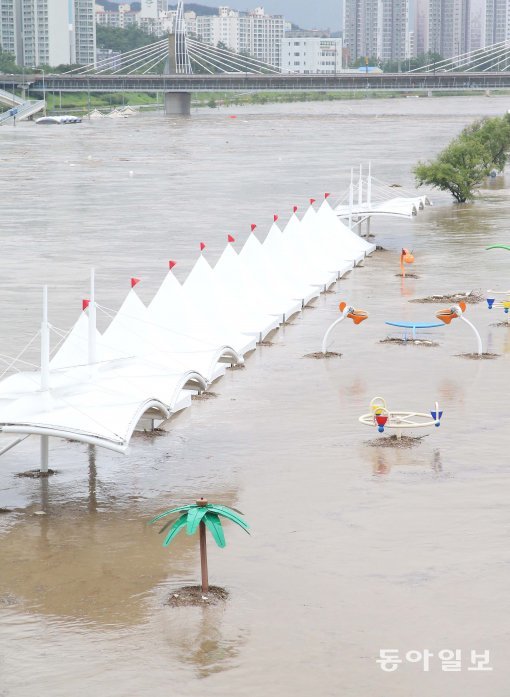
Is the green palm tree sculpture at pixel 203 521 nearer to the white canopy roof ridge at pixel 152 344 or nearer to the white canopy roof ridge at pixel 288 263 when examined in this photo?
the white canopy roof ridge at pixel 152 344

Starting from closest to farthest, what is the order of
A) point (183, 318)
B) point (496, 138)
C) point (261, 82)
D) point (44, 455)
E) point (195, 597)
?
1. point (195, 597)
2. point (44, 455)
3. point (183, 318)
4. point (496, 138)
5. point (261, 82)

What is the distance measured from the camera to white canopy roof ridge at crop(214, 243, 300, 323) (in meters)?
29.1

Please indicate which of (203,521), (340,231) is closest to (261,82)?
(340,231)

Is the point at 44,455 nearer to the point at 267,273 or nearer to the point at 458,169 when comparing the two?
the point at 267,273

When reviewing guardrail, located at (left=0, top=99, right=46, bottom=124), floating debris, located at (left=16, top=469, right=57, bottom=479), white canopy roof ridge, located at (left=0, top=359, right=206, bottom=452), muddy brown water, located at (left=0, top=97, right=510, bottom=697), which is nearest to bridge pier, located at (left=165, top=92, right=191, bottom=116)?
guardrail, located at (left=0, top=99, right=46, bottom=124)

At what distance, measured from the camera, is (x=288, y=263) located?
3388cm

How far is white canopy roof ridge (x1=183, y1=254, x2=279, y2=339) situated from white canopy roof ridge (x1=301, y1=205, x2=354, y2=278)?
827 centimetres

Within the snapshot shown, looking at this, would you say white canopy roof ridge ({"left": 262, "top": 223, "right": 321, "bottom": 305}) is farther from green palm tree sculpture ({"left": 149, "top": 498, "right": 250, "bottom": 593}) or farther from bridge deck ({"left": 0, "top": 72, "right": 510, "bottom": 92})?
bridge deck ({"left": 0, "top": 72, "right": 510, "bottom": 92})

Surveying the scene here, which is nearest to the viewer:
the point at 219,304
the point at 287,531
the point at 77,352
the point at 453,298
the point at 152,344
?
the point at 287,531

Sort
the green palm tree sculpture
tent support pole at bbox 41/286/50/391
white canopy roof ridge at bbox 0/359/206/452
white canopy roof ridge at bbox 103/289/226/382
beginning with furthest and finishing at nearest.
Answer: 1. white canopy roof ridge at bbox 103/289/226/382
2. tent support pole at bbox 41/286/50/391
3. white canopy roof ridge at bbox 0/359/206/452
4. the green palm tree sculpture

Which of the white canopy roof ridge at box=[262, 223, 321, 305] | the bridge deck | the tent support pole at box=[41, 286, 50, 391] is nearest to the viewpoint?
the tent support pole at box=[41, 286, 50, 391]

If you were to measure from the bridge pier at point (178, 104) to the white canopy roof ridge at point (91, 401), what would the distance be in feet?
432

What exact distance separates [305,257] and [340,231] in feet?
16.1

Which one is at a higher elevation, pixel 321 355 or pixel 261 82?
pixel 261 82
